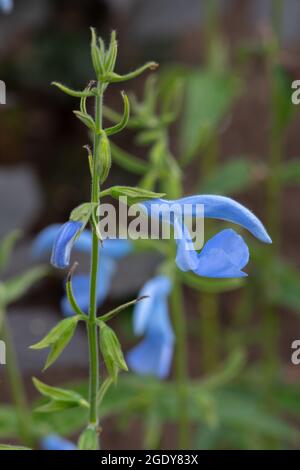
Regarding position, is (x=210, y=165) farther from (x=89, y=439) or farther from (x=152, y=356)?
(x=89, y=439)

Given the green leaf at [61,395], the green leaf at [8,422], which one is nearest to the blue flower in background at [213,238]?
the green leaf at [61,395]

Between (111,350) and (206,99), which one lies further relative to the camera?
(206,99)

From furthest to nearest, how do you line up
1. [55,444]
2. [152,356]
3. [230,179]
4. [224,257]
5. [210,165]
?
[210,165]
[230,179]
[152,356]
[55,444]
[224,257]

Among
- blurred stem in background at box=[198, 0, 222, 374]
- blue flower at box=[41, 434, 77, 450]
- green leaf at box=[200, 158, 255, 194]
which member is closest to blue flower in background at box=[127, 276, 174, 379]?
blue flower at box=[41, 434, 77, 450]

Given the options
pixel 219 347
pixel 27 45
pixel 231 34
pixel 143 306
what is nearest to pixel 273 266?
pixel 143 306

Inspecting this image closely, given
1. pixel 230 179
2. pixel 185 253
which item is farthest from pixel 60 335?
pixel 230 179

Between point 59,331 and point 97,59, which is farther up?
point 97,59

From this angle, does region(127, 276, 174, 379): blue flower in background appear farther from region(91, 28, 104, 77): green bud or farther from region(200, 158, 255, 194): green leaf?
region(91, 28, 104, 77): green bud

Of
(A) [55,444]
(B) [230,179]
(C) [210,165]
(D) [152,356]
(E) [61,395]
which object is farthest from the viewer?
(C) [210,165]
